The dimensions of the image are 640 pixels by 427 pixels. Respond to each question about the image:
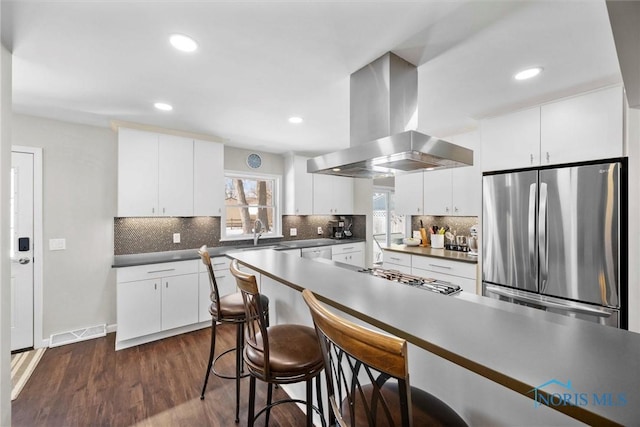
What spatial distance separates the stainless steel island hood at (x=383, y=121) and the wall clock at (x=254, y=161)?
270 cm

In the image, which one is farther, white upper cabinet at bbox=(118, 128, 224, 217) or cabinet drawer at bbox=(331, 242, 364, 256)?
cabinet drawer at bbox=(331, 242, 364, 256)

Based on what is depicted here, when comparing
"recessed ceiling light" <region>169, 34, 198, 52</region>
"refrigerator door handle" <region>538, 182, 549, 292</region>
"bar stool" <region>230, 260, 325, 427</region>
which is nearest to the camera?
"bar stool" <region>230, 260, 325, 427</region>

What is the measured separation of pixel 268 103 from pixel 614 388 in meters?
2.66

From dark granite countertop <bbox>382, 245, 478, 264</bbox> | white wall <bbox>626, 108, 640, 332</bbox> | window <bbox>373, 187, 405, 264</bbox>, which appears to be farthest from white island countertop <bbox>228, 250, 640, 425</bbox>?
window <bbox>373, 187, 405, 264</bbox>

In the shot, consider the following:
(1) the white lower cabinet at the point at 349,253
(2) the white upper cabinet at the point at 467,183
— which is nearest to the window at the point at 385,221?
(1) the white lower cabinet at the point at 349,253

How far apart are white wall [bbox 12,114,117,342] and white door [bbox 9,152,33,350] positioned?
113 millimetres

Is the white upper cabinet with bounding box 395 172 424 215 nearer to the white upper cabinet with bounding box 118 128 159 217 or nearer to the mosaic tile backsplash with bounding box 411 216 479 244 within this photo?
the mosaic tile backsplash with bounding box 411 216 479 244

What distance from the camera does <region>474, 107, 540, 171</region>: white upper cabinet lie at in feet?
8.52

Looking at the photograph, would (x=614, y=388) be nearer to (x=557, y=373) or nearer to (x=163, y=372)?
(x=557, y=373)

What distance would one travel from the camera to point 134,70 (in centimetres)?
197

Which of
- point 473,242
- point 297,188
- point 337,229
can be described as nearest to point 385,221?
point 337,229

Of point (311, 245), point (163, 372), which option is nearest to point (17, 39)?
point (163, 372)

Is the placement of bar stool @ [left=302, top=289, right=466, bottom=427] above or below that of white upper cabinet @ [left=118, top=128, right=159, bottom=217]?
below

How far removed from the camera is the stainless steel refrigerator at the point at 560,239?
2.12m
